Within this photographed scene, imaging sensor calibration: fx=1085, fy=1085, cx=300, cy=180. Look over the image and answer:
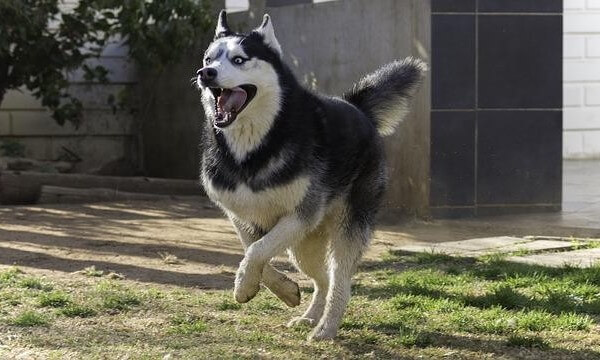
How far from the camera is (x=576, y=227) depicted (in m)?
9.42

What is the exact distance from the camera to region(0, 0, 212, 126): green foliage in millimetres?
12227

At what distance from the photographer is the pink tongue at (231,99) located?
507 cm

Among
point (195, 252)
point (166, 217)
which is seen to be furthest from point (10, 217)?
point (195, 252)

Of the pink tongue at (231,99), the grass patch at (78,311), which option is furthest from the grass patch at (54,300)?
the pink tongue at (231,99)

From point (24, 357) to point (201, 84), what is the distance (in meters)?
1.48

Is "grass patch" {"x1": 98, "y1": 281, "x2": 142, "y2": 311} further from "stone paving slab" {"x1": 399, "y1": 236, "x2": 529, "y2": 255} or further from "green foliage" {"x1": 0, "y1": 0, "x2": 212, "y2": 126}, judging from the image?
"green foliage" {"x1": 0, "y1": 0, "x2": 212, "y2": 126}

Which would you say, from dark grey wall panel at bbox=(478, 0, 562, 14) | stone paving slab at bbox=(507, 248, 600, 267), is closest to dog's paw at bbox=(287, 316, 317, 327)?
stone paving slab at bbox=(507, 248, 600, 267)

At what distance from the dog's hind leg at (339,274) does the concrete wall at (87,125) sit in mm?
8984

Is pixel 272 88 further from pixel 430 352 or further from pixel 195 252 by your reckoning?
pixel 195 252

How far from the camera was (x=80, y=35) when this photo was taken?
1283cm

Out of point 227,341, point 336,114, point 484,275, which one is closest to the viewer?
point 227,341

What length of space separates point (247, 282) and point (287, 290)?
33cm

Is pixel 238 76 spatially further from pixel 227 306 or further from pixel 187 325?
pixel 227 306

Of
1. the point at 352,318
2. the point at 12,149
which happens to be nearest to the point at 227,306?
the point at 352,318
